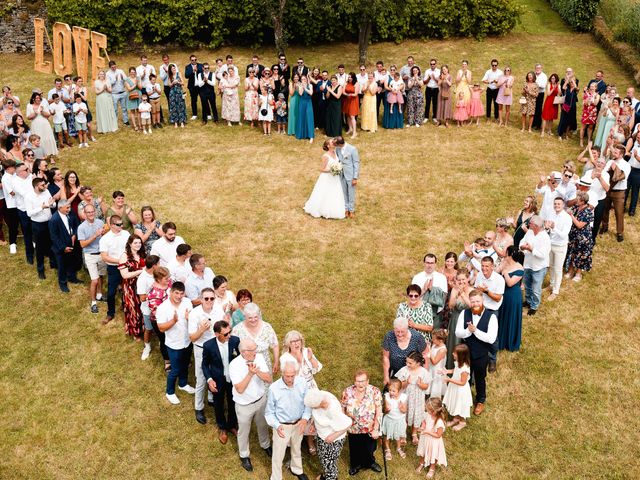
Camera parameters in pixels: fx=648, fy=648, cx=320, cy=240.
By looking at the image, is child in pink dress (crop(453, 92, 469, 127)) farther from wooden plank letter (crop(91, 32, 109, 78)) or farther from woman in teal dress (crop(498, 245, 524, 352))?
wooden plank letter (crop(91, 32, 109, 78))

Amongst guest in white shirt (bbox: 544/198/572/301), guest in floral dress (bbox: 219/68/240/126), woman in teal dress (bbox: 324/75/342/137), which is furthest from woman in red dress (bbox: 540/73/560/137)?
guest in floral dress (bbox: 219/68/240/126)

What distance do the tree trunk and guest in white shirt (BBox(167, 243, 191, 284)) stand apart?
13743 mm

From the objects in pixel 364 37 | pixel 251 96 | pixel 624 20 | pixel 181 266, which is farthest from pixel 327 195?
pixel 624 20

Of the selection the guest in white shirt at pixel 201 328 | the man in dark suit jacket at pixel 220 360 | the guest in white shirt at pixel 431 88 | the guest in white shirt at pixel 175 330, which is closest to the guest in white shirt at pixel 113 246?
the guest in white shirt at pixel 175 330

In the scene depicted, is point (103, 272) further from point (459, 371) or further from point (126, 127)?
point (126, 127)

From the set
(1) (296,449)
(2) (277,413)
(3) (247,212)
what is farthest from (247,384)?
(3) (247,212)

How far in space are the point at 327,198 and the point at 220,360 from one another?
5829 millimetres

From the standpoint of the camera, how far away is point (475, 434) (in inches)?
324

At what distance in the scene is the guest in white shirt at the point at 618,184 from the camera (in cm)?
1195

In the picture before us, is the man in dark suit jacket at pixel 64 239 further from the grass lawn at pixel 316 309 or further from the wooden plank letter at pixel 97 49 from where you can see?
the wooden plank letter at pixel 97 49

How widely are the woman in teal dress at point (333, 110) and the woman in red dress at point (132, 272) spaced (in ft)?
27.1

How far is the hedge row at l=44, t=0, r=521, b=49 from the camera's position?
22.0 meters

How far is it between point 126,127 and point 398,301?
10097 millimetres

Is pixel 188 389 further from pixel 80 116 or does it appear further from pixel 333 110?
pixel 333 110
